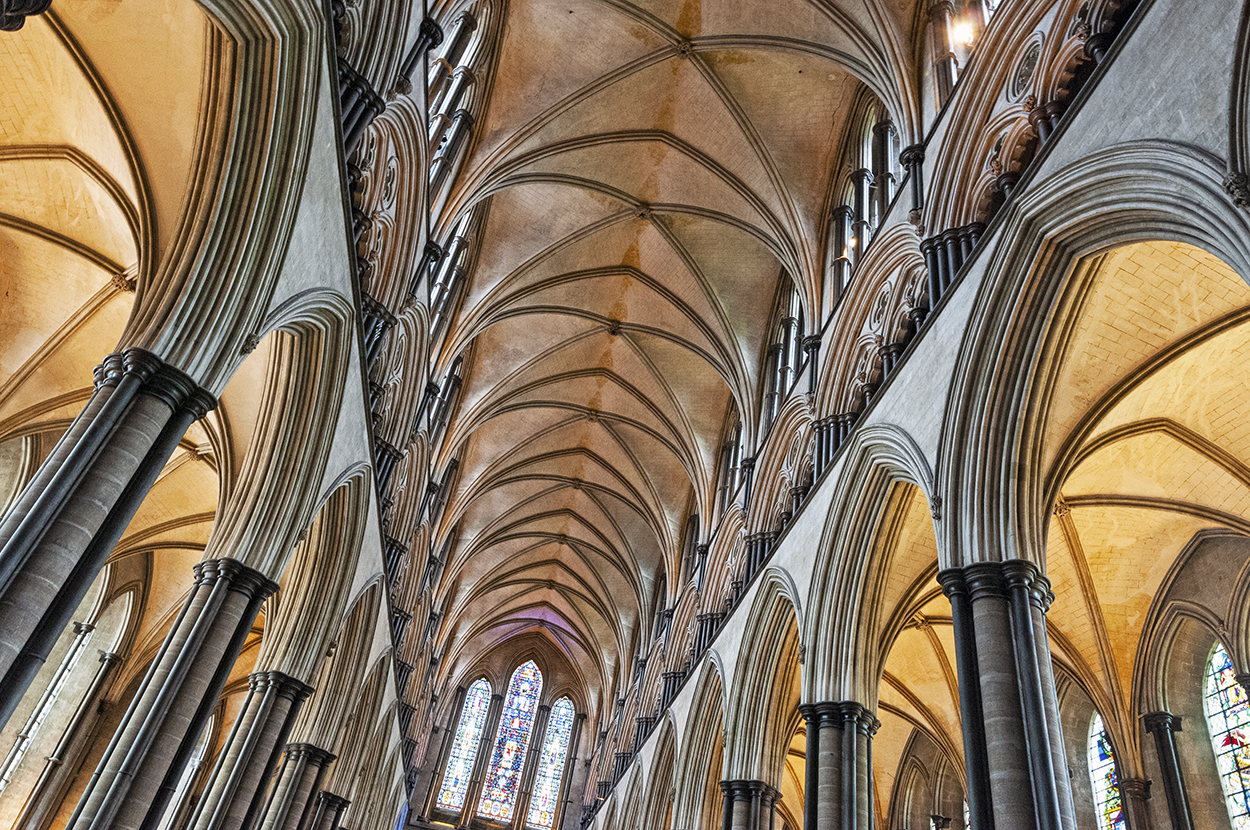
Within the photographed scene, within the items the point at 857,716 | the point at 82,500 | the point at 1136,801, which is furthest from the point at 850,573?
the point at 82,500

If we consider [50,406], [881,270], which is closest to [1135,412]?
[881,270]

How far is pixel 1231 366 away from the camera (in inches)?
337

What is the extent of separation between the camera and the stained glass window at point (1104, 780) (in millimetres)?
11273

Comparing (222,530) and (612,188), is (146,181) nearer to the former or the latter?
(222,530)

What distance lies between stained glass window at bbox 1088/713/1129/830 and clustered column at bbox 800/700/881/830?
3.81 meters

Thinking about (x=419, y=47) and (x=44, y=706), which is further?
(x=44, y=706)

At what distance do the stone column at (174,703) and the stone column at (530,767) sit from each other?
21.2 meters

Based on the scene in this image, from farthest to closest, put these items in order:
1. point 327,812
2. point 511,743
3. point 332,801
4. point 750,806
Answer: point 511,743 → point 332,801 → point 327,812 → point 750,806

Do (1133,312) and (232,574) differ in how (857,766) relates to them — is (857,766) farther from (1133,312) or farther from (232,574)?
(232,574)

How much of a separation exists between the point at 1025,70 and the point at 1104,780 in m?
8.93

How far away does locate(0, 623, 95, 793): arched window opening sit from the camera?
15.6 m

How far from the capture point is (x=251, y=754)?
10156 millimetres

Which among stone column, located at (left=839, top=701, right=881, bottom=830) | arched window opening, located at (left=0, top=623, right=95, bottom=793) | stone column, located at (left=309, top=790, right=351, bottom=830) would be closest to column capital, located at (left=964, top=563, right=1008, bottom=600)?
stone column, located at (left=839, top=701, right=881, bottom=830)

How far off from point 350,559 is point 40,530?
6.63m
